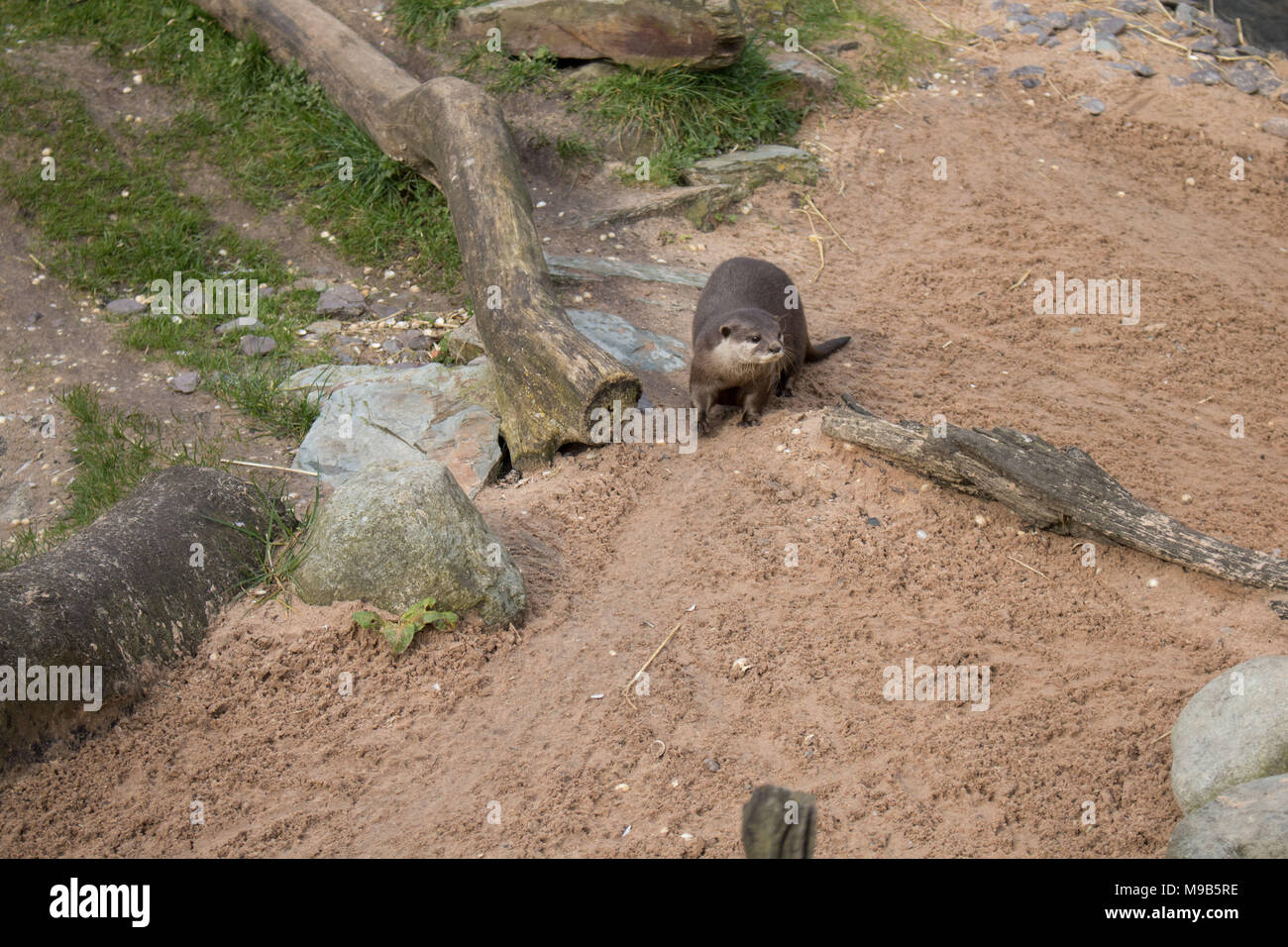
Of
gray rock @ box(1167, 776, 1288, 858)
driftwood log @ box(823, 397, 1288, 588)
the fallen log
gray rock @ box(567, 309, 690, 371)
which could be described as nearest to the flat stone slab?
gray rock @ box(567, 309, 690, 371)

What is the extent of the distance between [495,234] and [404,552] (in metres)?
2.14

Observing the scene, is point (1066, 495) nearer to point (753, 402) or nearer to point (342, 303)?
point (753, 402)

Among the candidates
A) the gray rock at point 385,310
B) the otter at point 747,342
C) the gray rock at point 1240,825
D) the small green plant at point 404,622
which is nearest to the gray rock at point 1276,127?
the otter at point 747,342

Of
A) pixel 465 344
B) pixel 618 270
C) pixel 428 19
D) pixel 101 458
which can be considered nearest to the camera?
pixel 101 458

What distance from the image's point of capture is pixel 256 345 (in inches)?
217

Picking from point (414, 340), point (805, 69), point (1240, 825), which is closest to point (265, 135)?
point (414, 340)

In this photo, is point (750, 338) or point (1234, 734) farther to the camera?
point (750, 338)

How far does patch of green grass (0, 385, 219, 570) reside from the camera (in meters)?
4.45

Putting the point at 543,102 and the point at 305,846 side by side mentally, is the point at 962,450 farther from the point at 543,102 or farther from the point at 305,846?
the point at 543,102

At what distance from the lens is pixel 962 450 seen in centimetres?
392

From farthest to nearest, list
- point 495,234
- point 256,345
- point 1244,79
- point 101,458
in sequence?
point 1244,79, point 256,345, point 495,234, point 101,458

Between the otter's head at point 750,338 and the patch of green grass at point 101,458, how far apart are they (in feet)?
7.72

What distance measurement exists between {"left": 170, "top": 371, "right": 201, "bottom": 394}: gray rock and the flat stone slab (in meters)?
2.01

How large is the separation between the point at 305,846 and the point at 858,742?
5.27 ft
